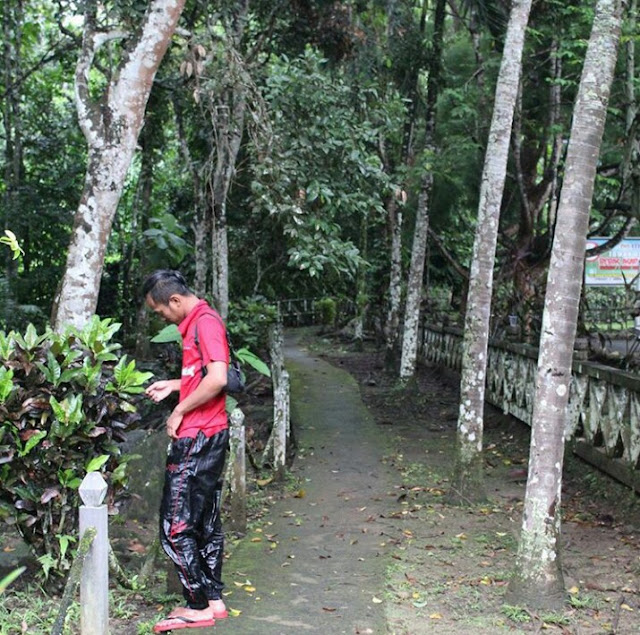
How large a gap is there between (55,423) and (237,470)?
2.55 m

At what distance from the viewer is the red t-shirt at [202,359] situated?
4262 mm

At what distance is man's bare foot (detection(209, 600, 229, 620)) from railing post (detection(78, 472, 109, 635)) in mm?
1056

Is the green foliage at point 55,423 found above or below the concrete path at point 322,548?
above

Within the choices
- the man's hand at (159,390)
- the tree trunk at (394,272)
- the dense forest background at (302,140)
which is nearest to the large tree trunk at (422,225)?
the dense forest background at (302,140)

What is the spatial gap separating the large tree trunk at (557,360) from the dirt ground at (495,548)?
26 centimetres

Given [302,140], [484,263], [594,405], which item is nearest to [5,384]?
[484,263]

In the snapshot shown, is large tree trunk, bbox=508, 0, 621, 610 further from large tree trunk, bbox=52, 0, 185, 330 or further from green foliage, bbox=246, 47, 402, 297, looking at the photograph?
green foliage, bbox=246, 47, 402, 297

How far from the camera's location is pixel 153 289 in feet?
14.5

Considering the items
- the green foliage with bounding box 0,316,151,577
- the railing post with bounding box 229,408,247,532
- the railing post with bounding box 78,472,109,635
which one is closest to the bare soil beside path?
the railing post with bounding box 229,408,247,532

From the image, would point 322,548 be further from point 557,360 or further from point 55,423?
point 55,423

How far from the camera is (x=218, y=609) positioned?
14.6ft

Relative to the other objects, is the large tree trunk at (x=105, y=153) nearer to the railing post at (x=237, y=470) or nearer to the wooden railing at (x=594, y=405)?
the railing post at (x=237, y=470)

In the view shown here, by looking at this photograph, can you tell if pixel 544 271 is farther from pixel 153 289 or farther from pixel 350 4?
pixel 153 289

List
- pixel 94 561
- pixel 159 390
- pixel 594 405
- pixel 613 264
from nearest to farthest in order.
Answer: pixel 94 561 → pixel 159 390 → pixel 594 405 → pixel 613 264
